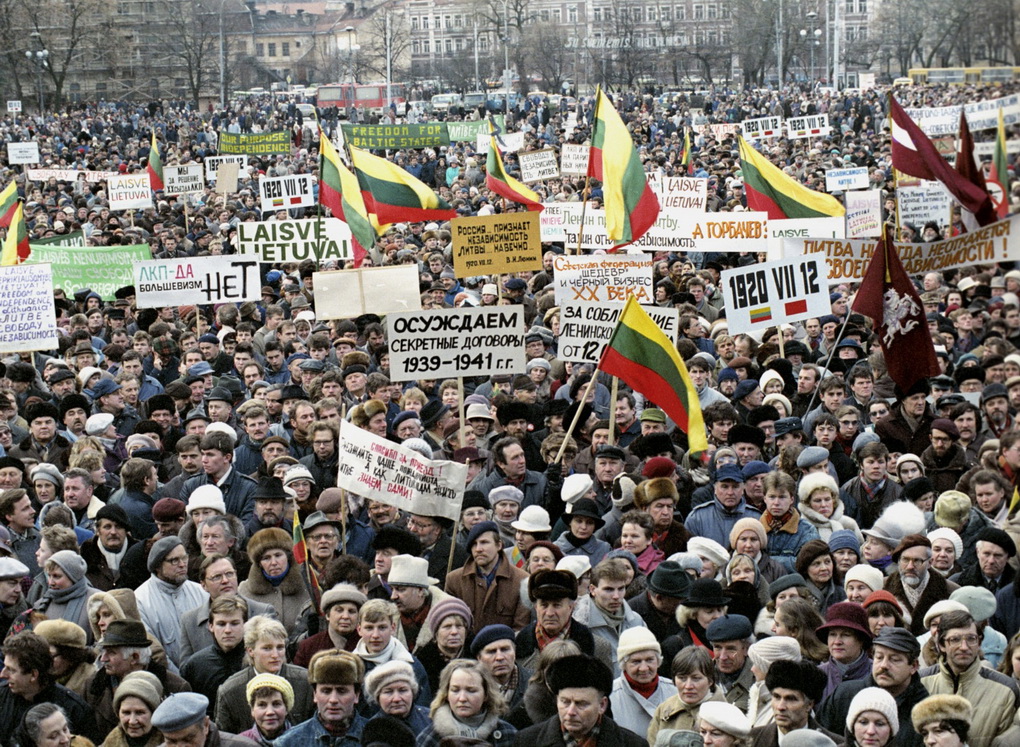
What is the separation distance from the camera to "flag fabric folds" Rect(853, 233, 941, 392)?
9.81 m

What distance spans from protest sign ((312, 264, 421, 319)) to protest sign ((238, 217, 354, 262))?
319 cm

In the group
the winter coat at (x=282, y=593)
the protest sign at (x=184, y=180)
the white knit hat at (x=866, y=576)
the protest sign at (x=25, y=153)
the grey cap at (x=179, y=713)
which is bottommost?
the winter coat at (x=282, y=593)

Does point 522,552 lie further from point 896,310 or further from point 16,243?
point 16,243

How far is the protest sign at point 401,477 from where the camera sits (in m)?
7.91

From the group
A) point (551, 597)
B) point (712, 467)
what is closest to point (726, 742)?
point (551, 597)

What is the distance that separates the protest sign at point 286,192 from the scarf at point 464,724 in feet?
53.7

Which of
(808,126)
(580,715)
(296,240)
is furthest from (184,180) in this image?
(580,715)

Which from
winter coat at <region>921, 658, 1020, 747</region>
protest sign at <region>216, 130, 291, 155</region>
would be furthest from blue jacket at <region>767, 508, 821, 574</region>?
protest sign at <region>216, 130, 291, 155</region>

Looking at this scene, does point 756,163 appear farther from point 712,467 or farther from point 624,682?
point 624,682

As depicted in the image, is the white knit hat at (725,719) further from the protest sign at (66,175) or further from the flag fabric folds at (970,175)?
the protest sign at (66,175)

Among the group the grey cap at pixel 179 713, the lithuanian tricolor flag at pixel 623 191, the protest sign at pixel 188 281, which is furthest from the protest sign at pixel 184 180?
the grey cap at pixel 179 713

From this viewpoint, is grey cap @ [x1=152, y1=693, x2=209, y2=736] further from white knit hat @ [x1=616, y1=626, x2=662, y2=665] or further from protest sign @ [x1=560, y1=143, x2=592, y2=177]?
protest sign @ [x1=560, y1=143, x2=592, y2=177]

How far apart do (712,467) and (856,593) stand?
248 cm

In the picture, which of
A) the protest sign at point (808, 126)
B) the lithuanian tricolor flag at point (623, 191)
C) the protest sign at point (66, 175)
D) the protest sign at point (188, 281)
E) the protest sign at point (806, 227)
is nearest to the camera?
the lithuanian tricolor flag at point (623, 191)
